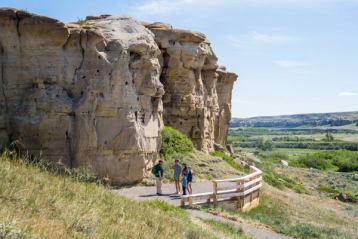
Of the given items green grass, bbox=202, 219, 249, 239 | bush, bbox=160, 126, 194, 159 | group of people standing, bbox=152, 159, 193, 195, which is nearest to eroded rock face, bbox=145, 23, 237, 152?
bush, bbox=160, 126, 194, 159

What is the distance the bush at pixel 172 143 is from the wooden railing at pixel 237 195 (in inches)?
138

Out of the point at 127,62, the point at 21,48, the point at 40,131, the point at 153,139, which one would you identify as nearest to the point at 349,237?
the point at 153,139

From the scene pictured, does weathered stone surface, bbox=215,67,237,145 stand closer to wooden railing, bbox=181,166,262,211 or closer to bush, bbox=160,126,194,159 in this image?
bush, bbox=160,126,194,159

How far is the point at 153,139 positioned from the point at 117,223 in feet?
47.9

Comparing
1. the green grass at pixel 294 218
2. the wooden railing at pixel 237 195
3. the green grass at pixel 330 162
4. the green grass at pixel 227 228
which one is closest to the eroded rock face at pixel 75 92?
the wooden railing at pixel 237 195

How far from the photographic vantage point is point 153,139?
80.5 feet

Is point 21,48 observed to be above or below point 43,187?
above

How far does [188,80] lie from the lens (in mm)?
31375

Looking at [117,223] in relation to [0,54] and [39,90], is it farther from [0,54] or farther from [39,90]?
[0,54]

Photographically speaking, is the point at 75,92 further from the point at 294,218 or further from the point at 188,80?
the point at 294,218

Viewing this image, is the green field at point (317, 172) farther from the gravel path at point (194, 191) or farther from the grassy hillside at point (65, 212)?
the grassy hillside at point (65, 212)

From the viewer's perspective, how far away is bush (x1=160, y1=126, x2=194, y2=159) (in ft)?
91.8

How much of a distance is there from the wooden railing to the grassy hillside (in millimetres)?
7792

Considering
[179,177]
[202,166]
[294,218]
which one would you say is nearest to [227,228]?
[179,177]
